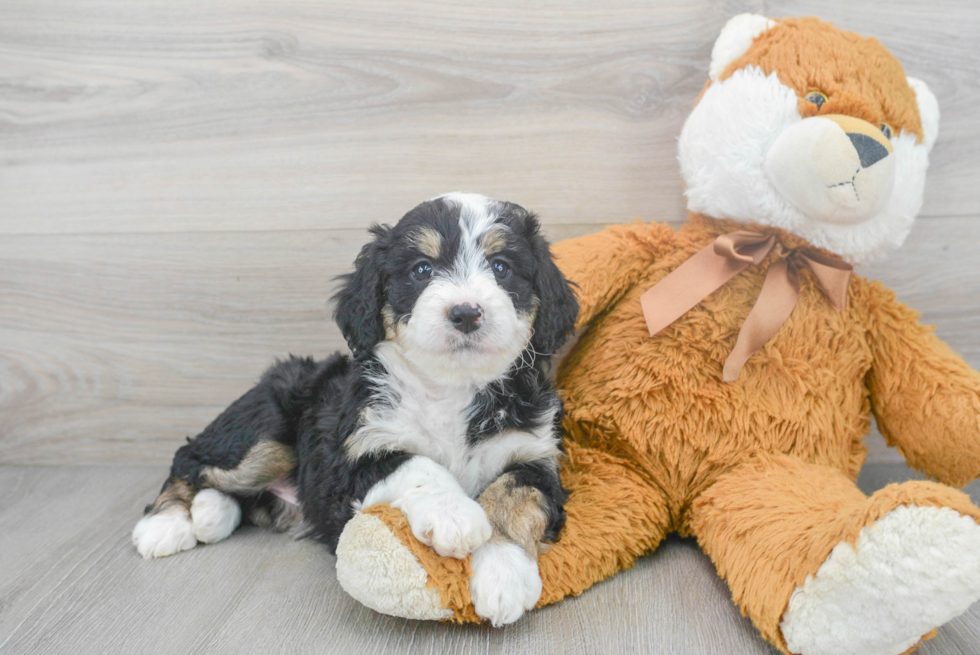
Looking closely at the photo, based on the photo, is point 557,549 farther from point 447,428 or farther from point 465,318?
point 465,318

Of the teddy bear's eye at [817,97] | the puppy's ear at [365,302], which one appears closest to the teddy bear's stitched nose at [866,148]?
the teddy bear's eye at [817,97]

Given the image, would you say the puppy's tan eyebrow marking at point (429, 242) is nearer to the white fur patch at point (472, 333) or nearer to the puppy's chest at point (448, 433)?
the white fur patch at point (472, 333)

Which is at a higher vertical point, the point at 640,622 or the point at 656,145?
the point at 656,145

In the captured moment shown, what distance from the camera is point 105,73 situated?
2.21 meters

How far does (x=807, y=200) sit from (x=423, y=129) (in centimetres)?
115

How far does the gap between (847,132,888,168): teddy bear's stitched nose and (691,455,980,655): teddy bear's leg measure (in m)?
0.72

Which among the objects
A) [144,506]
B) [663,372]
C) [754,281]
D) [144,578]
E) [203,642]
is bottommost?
[144,506]

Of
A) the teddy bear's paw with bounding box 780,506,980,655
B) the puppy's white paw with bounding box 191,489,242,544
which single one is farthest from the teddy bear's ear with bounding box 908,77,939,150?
the puppy's white paw with bounding box 191,489,242,544

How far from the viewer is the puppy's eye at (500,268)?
1.53 m

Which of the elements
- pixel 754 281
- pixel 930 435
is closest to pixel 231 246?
pixel 754 281

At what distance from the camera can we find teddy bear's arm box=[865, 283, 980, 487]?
5.35 ft

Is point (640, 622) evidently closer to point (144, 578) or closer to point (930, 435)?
point (930, 435)

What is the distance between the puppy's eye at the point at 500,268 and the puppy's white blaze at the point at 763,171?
573 millimetres

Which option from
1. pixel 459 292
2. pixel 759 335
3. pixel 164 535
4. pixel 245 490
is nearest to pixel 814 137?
pixel 759 335
